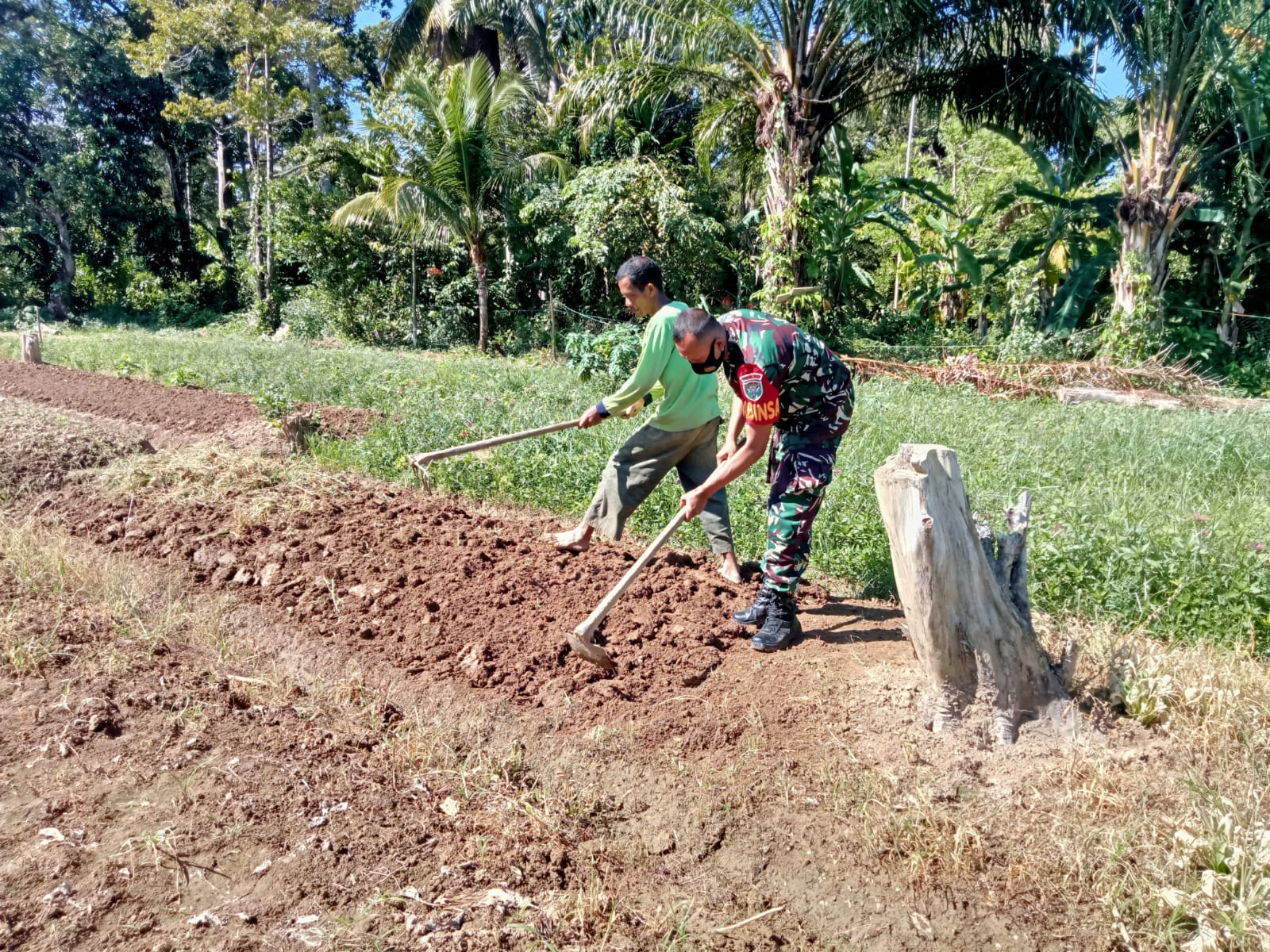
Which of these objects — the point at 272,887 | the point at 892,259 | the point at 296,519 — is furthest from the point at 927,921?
the point at 892,259

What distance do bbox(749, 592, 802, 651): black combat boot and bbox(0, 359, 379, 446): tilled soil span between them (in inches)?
202

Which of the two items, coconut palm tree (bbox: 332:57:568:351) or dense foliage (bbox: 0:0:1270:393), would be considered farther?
coconut palm tree (bbox: 332:57:568:351)

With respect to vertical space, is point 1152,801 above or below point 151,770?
above

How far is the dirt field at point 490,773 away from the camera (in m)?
2.45

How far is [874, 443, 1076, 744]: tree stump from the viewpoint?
2.87 meters

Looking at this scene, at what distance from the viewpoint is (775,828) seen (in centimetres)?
280

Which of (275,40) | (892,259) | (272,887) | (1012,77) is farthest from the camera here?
(275,40)

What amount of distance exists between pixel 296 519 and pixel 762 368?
325 cm

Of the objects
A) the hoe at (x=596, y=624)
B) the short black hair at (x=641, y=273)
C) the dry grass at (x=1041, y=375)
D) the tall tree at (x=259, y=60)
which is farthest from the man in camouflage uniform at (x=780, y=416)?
the tall tree at (x=259, y=60)

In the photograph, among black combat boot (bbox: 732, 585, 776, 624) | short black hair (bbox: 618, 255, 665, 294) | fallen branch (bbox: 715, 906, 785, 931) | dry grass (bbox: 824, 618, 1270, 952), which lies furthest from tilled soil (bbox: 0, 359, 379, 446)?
dry grass (bbox: 824, 618, 1270, 952)

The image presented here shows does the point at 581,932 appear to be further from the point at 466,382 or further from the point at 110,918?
the point at 466,382

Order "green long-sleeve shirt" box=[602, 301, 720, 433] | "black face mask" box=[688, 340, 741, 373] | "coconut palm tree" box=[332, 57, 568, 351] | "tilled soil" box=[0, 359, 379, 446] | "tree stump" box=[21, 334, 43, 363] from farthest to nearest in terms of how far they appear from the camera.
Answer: "coconut palm tree" box=[332, 57, 568, 351]
"tree stump" box=[21, 334, 43, 363]
"tilled soil" box=[0, 359, 379, 446]
"green long-sleeve shirt" box=[602, 301, 720, 433]
"black face mask" box=[688, 340, 741, 373]

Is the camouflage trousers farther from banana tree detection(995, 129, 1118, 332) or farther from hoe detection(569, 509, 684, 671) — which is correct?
banana tree detection(995, 129, 1118, 332)

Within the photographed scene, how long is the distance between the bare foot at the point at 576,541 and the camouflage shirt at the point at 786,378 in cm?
148
